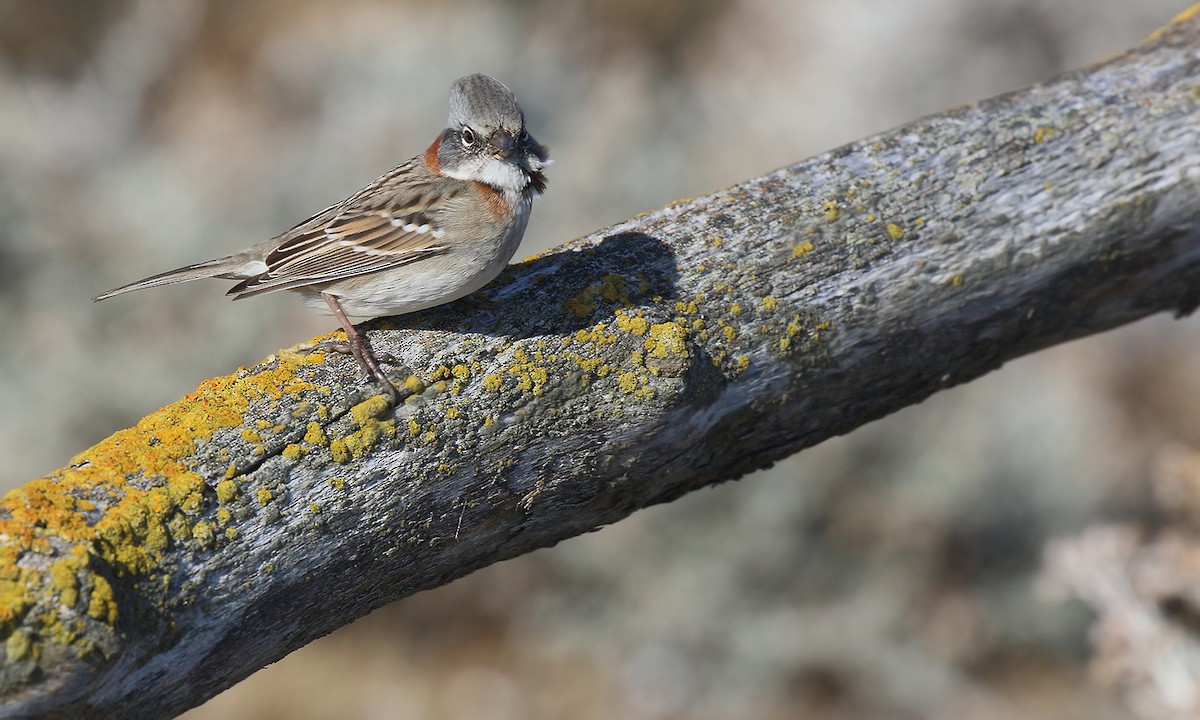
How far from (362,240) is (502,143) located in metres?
0.64

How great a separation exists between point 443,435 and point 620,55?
7.49 metres

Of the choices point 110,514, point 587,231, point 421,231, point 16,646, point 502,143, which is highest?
point 587,231

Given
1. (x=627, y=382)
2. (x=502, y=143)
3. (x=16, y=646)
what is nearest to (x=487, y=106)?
(x=502, y=143)

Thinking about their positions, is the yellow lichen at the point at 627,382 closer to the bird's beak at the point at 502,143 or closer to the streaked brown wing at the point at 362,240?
the streaked brown wing at the point at 362,240

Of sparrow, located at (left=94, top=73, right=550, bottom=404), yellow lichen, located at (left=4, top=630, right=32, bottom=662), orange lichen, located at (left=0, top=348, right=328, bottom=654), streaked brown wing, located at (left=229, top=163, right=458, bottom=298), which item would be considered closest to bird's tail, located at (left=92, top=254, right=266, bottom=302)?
sparrow, located at (left=94, top=73, right=550, bottom=404)

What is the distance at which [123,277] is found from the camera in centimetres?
878

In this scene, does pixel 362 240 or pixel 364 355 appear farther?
pixel 362 240

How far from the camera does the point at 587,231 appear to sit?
27.9 feet

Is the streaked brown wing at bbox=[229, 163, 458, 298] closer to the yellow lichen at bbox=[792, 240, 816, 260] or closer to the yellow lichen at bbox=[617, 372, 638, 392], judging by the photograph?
the yellow lichen at bbox=[617, 372, 638, 392]

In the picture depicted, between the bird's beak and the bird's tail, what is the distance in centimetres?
102

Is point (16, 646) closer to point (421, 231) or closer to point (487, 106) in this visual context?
point (421, 231)

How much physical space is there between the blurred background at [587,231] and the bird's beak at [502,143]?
385 cm

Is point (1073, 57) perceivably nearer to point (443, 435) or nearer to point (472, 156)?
point (472, 156)

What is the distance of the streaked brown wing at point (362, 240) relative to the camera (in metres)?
3.90
